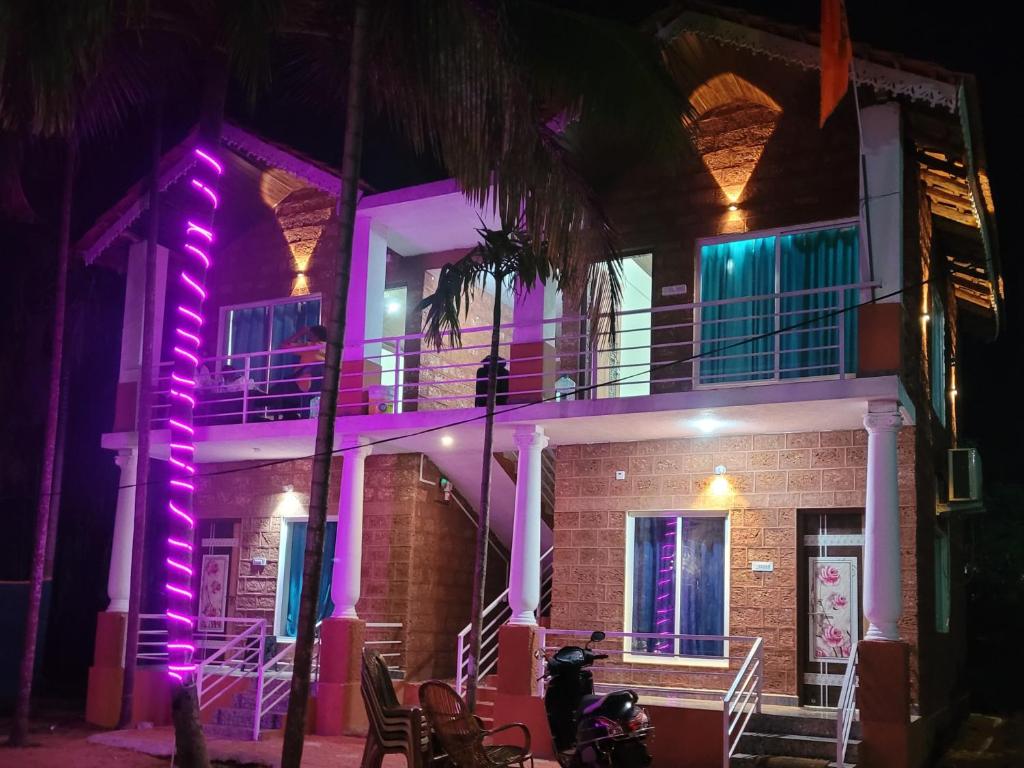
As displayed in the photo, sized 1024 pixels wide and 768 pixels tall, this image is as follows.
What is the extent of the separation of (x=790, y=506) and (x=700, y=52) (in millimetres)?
5914

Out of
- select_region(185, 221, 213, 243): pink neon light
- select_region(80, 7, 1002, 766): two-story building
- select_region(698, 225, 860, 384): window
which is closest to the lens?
select_region(185, 221, 213, 243): pink neon light

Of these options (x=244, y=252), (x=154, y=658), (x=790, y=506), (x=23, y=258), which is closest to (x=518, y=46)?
(x=790, y=506)

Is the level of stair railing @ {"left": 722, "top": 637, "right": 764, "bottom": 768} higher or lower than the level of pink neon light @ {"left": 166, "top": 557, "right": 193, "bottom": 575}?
lower

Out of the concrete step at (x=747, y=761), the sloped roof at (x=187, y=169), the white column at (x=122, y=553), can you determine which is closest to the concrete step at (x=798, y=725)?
the concrete step at (x=747, y=761)

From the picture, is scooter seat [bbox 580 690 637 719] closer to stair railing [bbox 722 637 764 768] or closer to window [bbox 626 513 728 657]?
stair railing [bbox 722 637 764 768]

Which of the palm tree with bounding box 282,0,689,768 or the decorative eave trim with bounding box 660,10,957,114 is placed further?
the decorative eave trim with bounding box 660,10,957,114

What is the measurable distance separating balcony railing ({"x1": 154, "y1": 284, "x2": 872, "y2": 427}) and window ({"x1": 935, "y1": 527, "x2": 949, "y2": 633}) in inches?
127

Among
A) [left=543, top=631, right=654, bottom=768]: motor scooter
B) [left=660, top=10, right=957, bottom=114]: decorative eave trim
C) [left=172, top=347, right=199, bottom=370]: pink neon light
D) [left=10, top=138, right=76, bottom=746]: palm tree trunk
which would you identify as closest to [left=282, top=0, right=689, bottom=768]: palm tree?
[left=543, top=631, right=654, bottom=768]: motor scooter

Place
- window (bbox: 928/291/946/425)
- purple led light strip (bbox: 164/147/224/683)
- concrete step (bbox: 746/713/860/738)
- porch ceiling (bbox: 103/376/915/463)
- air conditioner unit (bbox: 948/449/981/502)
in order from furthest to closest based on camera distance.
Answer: window (bbox: 928/291/946/425) < air conditioner unit (bbox: 948/449/981/502) < porch ceiling (bbox: 103/376/915/463) < concrete step (bbox: 746/713/860/738) < purple led light strip (bbox: 164/147/224/683)

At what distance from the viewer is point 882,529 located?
1123cm

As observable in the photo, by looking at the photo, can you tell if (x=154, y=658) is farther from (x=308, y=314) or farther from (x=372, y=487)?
(x=308, y=314)

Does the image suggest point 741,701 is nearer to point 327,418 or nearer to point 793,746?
point 793,746

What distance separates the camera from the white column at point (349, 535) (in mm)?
14703

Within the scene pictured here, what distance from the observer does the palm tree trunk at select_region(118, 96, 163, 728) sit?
14.3 meters
